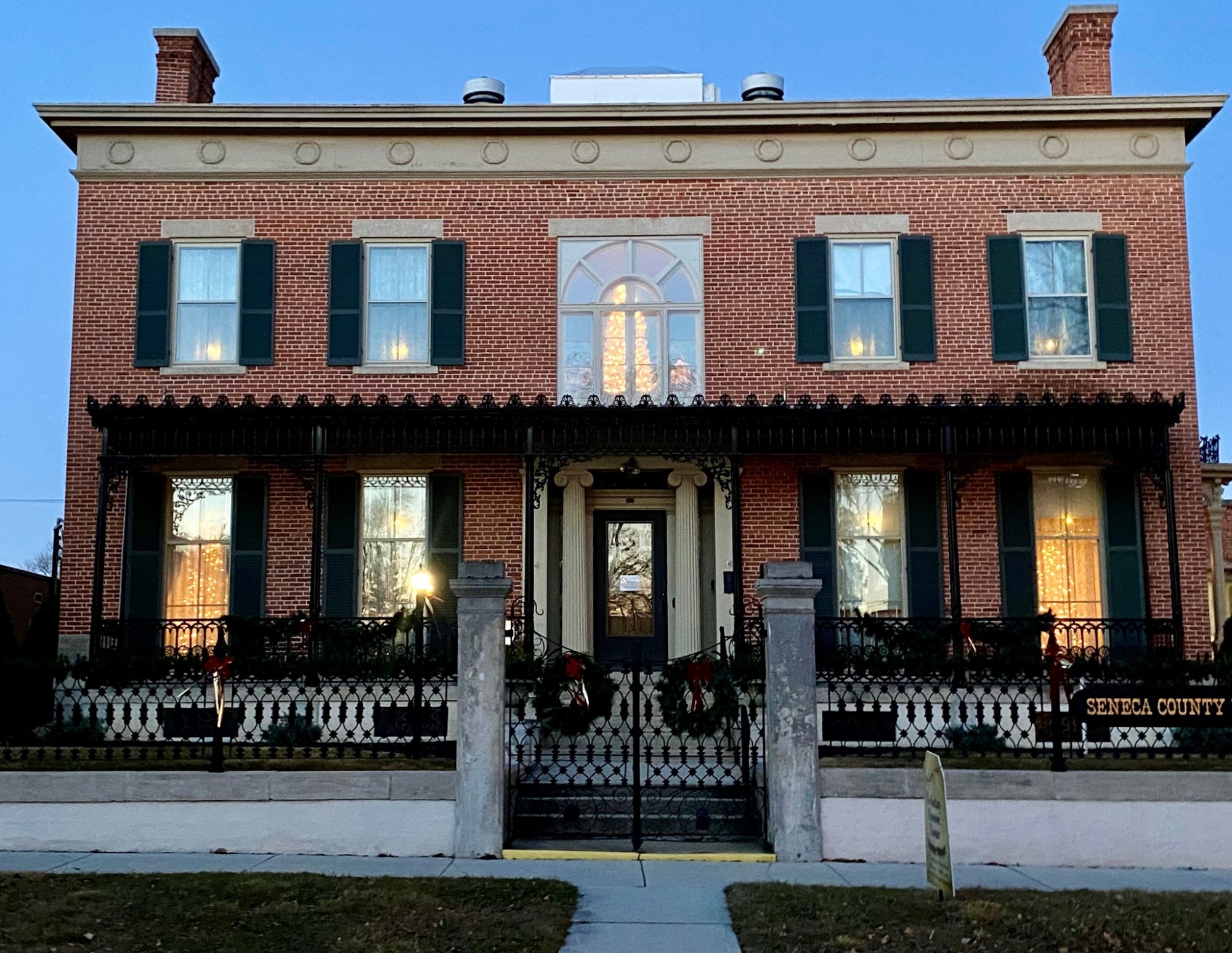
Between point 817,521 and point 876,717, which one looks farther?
point 817,521

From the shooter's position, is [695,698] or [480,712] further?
[695,698]

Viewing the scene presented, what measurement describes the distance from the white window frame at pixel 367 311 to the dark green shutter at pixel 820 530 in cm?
518

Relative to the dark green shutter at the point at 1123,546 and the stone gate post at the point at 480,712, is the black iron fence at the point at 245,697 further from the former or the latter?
the dark green shutter at the point at 1123,546

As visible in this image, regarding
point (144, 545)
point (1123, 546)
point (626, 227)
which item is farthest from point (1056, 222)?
point (144, 545)

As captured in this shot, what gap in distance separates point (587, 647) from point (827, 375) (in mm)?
4777

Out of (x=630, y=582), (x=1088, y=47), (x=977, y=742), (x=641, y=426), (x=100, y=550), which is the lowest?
(x=977, y=742)

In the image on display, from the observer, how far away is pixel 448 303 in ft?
60.0

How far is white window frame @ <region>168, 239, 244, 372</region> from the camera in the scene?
59.5ft

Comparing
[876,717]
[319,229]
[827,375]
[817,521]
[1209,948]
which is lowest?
[1209,948]

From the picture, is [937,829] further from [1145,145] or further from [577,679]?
[1145,145]

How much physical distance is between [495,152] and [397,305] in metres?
2.48

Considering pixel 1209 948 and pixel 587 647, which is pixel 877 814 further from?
pixel 587 647

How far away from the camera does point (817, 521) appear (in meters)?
17.9

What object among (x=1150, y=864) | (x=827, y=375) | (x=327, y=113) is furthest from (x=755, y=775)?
(x=327, y=113)
